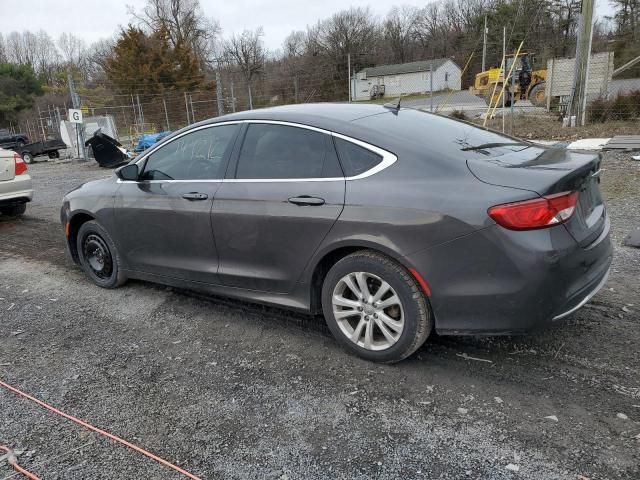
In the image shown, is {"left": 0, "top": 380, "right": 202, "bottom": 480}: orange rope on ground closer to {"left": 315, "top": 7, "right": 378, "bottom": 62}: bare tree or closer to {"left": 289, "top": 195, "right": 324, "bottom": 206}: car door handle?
{"left": 289, "top": 195, "right": 324, "bottom": 206}: car door handle

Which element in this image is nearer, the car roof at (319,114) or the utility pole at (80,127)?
the car roof at (319,114)

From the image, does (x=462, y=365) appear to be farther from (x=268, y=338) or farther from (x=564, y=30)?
(x=564, y=30)

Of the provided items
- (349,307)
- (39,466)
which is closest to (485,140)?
(349,307)

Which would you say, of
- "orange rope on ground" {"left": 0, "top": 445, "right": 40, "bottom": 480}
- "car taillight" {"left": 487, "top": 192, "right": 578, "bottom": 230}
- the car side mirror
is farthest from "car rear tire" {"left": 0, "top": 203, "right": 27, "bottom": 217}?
"car taillight" {"left": 487, "top": 192, "right": 578, "bottom": 230}

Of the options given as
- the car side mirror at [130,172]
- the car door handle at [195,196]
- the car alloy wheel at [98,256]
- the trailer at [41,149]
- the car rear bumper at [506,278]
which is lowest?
the trailer at [41,149]

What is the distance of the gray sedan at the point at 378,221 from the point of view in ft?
8.65

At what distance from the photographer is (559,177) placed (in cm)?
268

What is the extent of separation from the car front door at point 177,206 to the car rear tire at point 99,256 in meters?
0.27

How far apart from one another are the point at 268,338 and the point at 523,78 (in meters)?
22.6

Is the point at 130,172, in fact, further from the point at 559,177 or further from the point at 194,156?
the point at 559,177

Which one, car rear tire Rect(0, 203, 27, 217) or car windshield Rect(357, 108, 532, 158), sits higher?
car windshield Rect(357, 108, 532, 158)

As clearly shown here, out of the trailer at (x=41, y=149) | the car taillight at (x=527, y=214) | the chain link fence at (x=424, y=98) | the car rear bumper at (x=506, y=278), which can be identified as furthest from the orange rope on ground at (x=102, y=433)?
the trailer at (x=41, y=149)

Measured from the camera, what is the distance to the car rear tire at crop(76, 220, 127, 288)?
4624 mm

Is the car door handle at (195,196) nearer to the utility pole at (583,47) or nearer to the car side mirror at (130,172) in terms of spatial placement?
the car side mirror at (130,172)
